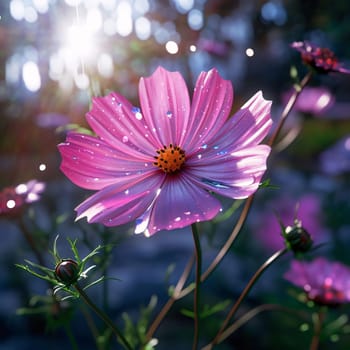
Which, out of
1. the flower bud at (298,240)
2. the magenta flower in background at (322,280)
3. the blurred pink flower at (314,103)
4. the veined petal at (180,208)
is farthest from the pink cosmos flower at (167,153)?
the blurred pink flower at (314,103)

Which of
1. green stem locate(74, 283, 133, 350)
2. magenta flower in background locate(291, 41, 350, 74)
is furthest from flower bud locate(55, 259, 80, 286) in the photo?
magenta flower in background locate(291, 41, 350, 74)

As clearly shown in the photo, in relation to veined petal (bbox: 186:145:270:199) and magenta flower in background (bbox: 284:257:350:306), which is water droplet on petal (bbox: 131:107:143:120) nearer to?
veined petal (bbox: 186:145:270:199)

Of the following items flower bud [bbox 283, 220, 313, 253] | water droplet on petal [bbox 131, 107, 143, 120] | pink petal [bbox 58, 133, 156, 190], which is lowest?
flower bud [bbox 283, 220, 313, 253]

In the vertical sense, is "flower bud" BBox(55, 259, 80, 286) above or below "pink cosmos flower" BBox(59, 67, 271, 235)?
below

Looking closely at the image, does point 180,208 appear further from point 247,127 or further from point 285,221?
point 285,221

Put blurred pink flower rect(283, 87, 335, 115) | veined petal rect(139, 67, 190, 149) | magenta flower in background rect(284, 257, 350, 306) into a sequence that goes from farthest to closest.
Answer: blurred pink flower rect(283, 87, 335, 115) → magenta flower in background rect(284, 257, 350, 306) → veined petal rect(139, 67, 190, 149)

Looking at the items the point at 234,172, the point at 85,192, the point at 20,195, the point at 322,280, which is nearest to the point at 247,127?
the point at 234,172

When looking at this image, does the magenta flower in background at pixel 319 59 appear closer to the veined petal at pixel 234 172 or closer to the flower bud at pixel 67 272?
the veined petal at pixel 234 172
